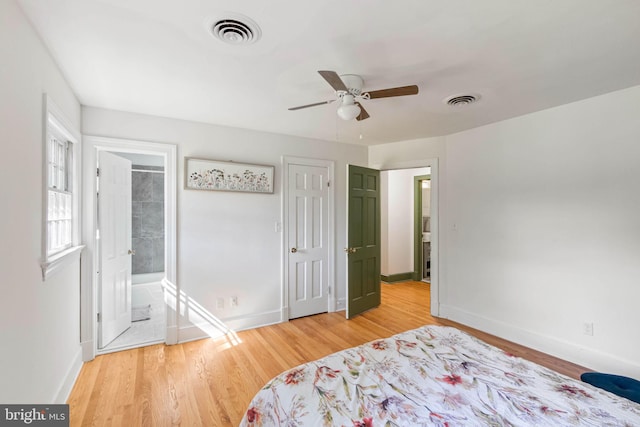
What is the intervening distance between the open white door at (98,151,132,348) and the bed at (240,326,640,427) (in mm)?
2428

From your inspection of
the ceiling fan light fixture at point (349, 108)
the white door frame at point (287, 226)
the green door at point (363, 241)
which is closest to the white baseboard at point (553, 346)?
the green door at point (363, 241)

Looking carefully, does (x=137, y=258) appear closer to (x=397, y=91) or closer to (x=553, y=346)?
(x=397, y=91)

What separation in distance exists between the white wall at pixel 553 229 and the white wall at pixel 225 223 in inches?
86.6

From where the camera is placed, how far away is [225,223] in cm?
333

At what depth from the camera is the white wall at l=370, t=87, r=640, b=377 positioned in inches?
94.6

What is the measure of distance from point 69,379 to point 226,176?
221cm

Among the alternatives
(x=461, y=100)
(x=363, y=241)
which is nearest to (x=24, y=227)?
(x=461, y=100)

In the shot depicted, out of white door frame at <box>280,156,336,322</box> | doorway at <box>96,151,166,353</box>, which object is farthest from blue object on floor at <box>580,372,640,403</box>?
doorway at <box>96,151,166,353</box>

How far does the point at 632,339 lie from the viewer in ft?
7.73

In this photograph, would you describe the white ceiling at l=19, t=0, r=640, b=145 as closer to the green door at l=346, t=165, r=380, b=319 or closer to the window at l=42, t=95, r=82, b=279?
the window at l=42, t=95, r=82, b=279

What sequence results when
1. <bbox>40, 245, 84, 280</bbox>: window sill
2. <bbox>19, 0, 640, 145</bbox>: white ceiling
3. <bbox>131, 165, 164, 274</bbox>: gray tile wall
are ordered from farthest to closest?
<bbox>131, 165, 164, 274</bbox>: gray tile wall → <bbox>40, 245, 84, 280</bbox>: window sill → <bbox>19, 0, 640, 145</bbox>: white ceiling

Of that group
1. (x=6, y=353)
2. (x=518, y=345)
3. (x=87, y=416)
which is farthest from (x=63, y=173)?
(x=518, y=345)

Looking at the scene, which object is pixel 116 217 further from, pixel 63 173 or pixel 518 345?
pixel 518 345

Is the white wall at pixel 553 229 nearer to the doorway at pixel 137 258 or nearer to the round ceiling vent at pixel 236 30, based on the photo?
the round ceiling vent at pixel 236 30
